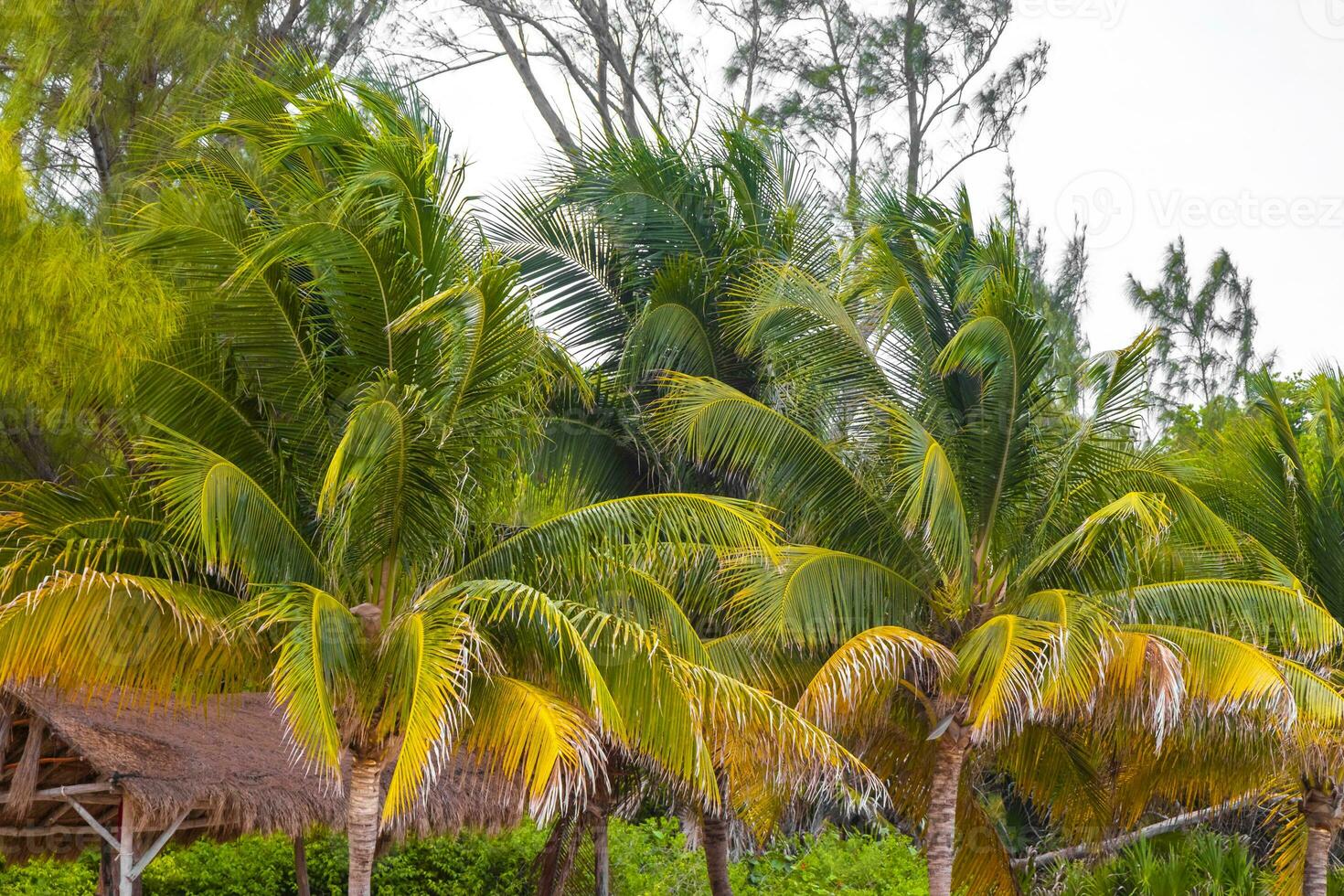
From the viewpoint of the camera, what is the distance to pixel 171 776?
333 inches

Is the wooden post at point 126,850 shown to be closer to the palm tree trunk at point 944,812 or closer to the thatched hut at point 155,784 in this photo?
the thatched hut at point 155,784

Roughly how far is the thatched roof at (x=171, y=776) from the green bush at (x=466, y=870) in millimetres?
3716

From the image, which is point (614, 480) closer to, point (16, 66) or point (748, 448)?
point (748, 448)

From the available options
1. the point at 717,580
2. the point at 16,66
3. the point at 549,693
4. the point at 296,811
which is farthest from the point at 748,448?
the point at 16,66

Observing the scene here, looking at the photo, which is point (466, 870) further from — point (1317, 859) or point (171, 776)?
point (1317, 859)

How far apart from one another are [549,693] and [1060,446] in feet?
15.9

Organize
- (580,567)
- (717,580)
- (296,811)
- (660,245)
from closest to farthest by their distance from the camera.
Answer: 1. (580,567)
2. (296,811)
3. (717,580)
4. (660,245)

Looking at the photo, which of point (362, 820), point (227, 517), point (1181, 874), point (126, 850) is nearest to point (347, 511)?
point (227, 517)

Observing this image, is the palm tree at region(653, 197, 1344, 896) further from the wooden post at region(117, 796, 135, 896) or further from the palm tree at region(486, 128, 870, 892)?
the wooden post at region(117, 796, 135, 896)

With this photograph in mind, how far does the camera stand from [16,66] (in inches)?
379

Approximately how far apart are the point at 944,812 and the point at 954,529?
224cm

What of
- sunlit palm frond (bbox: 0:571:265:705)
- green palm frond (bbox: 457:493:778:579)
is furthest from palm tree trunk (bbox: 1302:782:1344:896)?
sunlit palm frond (bbox: 0:571:265:705)

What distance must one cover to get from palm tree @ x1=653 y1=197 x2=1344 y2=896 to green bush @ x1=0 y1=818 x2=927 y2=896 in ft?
15.6

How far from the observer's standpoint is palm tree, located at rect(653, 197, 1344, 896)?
887 cm
